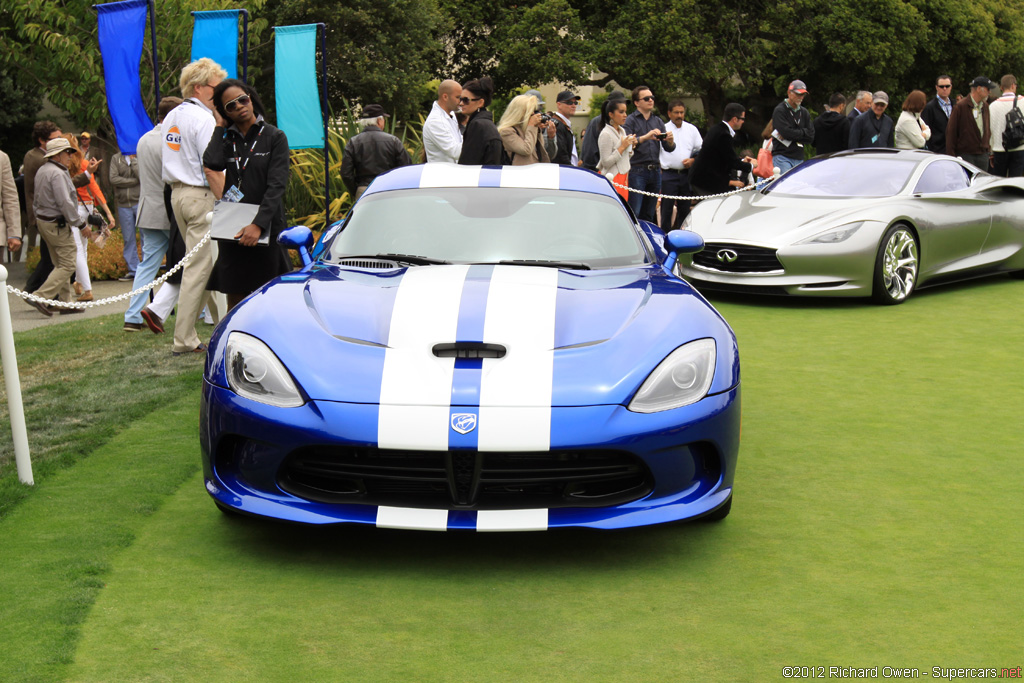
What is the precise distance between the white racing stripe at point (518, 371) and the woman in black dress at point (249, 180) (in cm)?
295

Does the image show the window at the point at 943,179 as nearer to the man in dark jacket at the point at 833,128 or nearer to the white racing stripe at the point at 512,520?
the man in dark jacket at the point at 833,128

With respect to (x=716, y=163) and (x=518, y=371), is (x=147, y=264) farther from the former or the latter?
(x=716, y=163)

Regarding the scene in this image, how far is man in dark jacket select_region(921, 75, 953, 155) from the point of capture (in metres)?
16.1

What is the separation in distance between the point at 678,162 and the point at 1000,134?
4.96 m

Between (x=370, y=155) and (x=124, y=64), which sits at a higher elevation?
(x=124, y=64)

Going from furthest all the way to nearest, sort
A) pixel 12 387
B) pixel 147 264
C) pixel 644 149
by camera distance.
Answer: pixel 644 149 < pixel 147 264 < pixel 12 387

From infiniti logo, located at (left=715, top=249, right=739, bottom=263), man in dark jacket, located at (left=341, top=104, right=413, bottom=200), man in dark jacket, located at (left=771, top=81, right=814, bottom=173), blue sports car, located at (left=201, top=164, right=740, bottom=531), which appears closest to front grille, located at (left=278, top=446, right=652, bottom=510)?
blue sports car, located at (left=201, top=164, right=740, bottom=531)

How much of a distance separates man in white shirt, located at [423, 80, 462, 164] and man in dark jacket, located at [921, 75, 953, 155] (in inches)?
323

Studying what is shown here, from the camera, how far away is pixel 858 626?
3537 mm

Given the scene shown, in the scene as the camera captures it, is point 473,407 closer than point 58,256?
Yes

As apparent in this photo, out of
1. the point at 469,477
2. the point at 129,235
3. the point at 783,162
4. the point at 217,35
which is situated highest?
the point at 217,35

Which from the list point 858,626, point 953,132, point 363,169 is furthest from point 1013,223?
point 858,626

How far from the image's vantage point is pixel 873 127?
14773 millimetres

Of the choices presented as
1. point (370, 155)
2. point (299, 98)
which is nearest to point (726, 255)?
point (370, 155)
